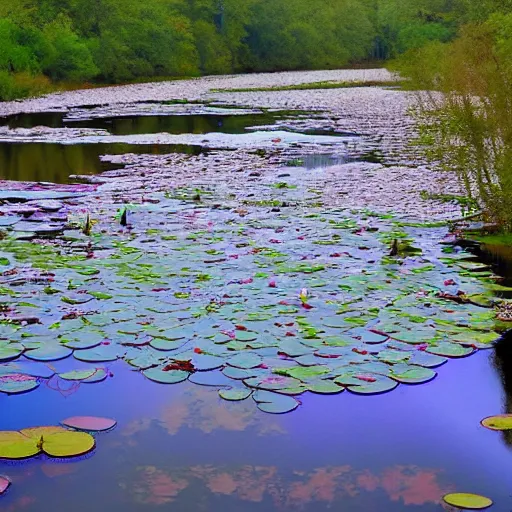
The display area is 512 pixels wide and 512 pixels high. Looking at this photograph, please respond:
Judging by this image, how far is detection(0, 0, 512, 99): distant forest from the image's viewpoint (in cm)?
3500

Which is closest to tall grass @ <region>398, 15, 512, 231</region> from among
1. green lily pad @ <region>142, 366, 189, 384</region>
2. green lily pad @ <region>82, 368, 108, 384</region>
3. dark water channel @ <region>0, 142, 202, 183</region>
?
green lily pad @ <region>142, 366, 189, 384</region>

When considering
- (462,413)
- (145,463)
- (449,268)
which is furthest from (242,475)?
(449,268)

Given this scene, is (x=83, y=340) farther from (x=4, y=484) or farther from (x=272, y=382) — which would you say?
(x=4, y=484)

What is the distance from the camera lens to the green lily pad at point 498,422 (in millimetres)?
3613

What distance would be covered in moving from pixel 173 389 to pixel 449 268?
2.85 meters

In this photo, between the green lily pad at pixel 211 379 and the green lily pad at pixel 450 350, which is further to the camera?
the green lily pad at pixel 450 350

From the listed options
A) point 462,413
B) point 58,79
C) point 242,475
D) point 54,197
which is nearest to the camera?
point 242,475

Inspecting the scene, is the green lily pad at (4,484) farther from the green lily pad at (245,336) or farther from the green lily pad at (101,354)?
the green lily pad at (245,336)

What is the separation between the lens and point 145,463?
3.31 meters

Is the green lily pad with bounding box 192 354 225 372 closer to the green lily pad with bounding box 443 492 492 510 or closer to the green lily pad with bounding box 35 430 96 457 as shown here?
the green lily pad with bounding box 35 430 96 457

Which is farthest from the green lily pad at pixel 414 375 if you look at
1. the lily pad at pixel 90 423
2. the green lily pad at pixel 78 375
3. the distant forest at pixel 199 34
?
the distant forest at pixel 199 34

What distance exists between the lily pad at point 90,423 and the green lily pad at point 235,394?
56cm

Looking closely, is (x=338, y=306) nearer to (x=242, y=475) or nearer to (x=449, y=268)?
(x=449, y=268)

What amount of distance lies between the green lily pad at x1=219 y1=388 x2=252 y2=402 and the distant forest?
2462 cm
